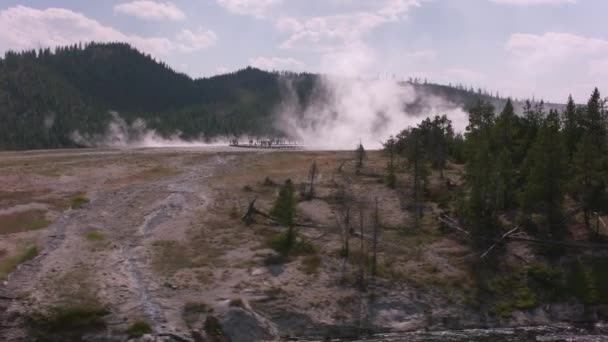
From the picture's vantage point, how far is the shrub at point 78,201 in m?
70.4

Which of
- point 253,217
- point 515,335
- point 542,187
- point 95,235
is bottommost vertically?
point 515,335

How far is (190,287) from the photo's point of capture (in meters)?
48.0

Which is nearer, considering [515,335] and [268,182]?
[515,335]

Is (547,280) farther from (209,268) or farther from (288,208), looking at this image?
(209,268)

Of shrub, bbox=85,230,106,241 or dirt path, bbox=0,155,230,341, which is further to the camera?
shrub, bbox=85,230,106,241

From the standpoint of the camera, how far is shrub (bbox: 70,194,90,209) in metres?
70.4

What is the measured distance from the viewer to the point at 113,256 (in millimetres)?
53438

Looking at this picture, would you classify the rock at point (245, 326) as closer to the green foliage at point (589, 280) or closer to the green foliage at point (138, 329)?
the green foliage at point (138, 329)

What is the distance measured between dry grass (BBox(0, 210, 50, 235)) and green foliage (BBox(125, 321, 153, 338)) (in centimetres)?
2341

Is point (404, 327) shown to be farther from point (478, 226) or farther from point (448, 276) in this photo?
point (478, 226)

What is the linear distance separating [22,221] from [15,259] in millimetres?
12989

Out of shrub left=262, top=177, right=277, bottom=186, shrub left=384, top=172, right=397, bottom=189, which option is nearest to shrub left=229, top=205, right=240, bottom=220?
shrub left=262, top=177, right=277, bottom=186

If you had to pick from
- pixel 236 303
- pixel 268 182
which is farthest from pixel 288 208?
pixel 268 182

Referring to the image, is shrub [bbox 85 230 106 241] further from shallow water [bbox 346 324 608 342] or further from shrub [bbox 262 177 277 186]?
shrub [bbox 262 177 277 186]
